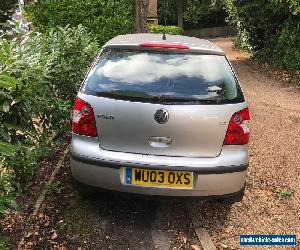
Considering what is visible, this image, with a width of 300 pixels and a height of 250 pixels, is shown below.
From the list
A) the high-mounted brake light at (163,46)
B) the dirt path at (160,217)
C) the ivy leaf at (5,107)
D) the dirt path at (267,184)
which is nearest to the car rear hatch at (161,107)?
the high-mounted brake light at (163,46)

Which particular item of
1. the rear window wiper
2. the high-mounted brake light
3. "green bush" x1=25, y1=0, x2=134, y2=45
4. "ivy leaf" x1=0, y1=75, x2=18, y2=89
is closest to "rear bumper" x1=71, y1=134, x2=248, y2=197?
the rear window wiper

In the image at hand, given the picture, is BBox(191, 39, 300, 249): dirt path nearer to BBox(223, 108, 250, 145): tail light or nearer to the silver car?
the silver car

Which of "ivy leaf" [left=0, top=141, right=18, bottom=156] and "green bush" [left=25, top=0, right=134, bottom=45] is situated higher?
"ivy leaf" [left=0, top=141, right=18, bottom=156]

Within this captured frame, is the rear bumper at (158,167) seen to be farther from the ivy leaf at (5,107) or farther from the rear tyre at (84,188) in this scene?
the ivy leaf at (5,107)

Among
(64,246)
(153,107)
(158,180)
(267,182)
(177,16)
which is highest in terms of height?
(153,107)

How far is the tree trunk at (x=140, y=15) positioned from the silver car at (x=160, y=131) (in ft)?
39.5

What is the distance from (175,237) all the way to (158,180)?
0.79m

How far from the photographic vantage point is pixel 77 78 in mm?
7828

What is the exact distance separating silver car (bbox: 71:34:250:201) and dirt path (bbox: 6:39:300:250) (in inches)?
22.1

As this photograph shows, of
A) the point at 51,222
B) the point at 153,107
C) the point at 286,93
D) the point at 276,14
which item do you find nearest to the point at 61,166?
the point at 51,222

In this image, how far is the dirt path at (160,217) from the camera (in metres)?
4.68

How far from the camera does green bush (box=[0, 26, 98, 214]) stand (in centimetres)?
409

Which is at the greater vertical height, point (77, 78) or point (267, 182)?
point (77, 78)

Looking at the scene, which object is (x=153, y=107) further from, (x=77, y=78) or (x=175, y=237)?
(x=77, y=78)
